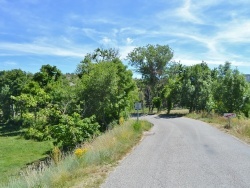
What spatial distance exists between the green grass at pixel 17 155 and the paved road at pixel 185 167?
779cm

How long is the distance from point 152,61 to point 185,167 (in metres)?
48.5

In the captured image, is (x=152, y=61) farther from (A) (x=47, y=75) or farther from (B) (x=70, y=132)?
(B) (x=70, y=132)

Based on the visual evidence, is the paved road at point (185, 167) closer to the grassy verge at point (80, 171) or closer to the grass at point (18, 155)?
the grassy verge at point (80, 171)

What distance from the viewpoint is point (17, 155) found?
2167 cm

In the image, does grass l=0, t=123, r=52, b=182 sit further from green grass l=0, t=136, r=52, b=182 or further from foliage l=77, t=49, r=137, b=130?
foliage l=77, t=49, r=137, b=130

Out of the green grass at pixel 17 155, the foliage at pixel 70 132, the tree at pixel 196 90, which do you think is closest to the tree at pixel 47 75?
the green grass at pixel 17 155

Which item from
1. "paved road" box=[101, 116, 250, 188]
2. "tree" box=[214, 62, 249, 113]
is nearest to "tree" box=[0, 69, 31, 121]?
"tree" box=[214, 62, 249, 113]

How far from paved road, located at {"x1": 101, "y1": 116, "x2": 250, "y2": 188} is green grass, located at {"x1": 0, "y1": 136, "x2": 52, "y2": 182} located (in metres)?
7.79

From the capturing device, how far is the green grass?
16850 millimetres

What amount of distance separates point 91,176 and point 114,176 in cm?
71

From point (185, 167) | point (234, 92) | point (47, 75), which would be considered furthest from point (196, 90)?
point (185, 167)

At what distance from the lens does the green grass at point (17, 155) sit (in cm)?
1685

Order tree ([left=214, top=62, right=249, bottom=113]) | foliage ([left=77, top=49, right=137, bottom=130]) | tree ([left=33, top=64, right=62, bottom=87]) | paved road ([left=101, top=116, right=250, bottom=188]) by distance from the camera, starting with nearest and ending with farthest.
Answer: paved road ([left=101, top=116, right=250, bottom=188]) < foliage ([left=77, top=49, right=137, bottom=130]) < tree ([left=214, top=62, right=249, bottom=113]) < tree ([left=33, top=64, right=62, bottom=87])

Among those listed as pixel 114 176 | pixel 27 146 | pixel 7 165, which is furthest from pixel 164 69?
pixel 114 176
